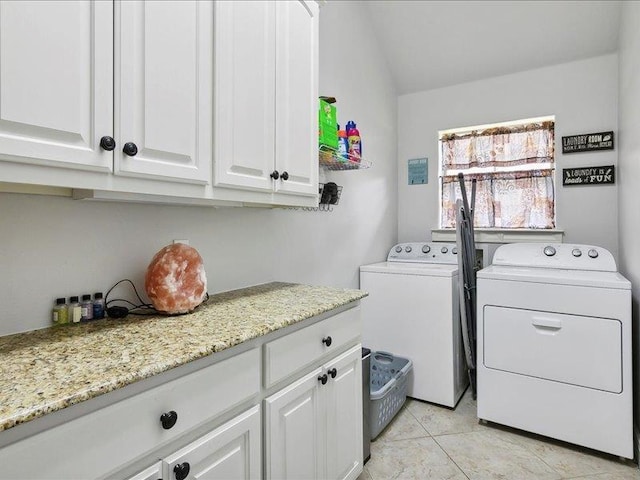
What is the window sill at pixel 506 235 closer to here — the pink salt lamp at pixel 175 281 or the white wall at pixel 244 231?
the white wall at pixel 244 231

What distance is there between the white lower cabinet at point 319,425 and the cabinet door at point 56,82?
0.90 metres

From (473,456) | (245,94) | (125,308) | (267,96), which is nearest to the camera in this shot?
(125,308)

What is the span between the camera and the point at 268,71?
1485mm

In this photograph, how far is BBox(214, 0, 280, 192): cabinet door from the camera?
1.28m

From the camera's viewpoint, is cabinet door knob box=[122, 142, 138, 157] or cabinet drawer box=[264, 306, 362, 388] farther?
cabinet drawer box=[264, 306, 362, 388]

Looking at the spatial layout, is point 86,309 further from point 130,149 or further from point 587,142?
point 587,142

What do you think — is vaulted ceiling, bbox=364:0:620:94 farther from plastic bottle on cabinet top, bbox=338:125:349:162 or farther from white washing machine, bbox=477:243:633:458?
white washing machine, bbox=477:243:633:458

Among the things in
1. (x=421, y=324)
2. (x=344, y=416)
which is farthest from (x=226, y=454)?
(x=421, y=324)

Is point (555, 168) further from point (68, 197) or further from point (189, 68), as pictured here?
point (68, 197)

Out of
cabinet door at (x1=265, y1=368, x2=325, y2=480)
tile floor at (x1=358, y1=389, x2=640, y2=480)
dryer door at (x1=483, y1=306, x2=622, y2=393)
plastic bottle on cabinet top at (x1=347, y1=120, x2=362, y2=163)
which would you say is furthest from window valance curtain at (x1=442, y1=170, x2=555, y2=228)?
cabinet door at (x1=265, y1=368, x2=325, y2=480)

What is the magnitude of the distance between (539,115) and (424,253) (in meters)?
1.36

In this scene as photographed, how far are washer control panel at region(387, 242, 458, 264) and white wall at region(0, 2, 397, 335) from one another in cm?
12

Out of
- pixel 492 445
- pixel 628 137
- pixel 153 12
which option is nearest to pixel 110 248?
pixel 153 12

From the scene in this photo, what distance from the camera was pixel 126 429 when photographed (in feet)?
2.58
